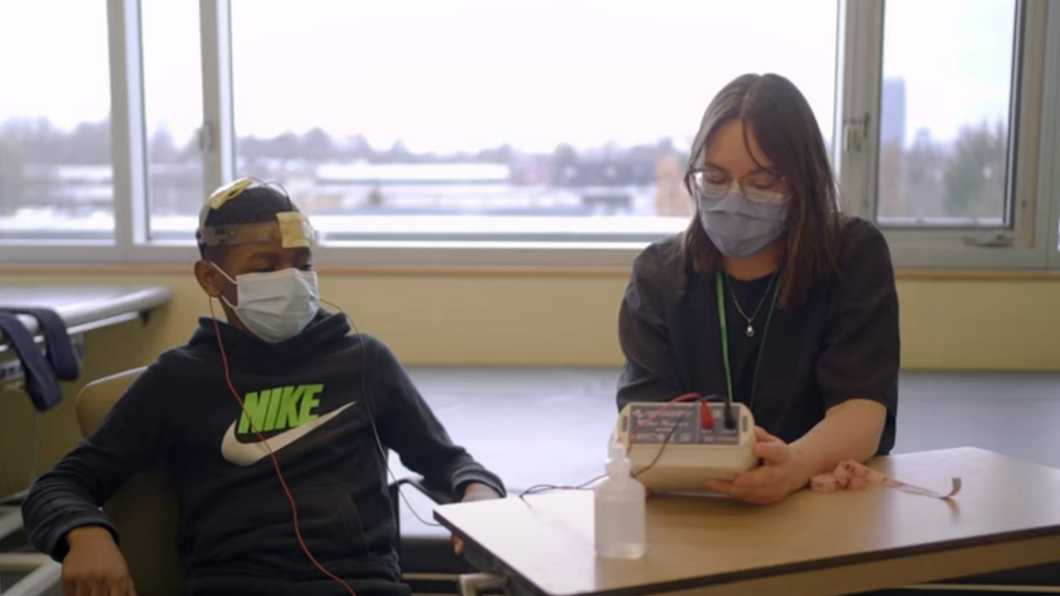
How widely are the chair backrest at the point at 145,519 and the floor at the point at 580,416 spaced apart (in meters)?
0.47

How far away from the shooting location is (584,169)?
3.48 metres

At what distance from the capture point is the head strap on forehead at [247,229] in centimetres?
170

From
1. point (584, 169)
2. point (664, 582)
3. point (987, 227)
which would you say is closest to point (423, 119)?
point (584, 169)

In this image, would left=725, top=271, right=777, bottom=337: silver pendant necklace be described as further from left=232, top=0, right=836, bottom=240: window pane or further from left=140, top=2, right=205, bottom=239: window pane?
left=140, top=2, right=205, bottom=239: window pane

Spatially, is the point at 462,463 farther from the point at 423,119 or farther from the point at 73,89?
the point at 73,89

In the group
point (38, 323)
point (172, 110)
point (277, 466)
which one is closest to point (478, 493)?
point (277, 466)

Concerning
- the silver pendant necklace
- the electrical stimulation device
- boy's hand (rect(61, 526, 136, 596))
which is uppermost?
the silver pendant necklace

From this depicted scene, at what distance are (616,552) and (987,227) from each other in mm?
2619

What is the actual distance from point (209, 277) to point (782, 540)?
102 cm

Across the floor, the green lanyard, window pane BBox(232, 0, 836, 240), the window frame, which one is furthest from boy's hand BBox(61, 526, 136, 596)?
the window frame

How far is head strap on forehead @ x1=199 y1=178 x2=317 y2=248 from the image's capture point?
170cm

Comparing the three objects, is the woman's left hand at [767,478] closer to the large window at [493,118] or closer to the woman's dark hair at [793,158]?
the woman's dark hair at [793,158]

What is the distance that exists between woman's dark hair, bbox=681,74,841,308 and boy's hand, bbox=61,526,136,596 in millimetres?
983

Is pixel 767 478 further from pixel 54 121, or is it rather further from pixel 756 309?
pixel 54 121
